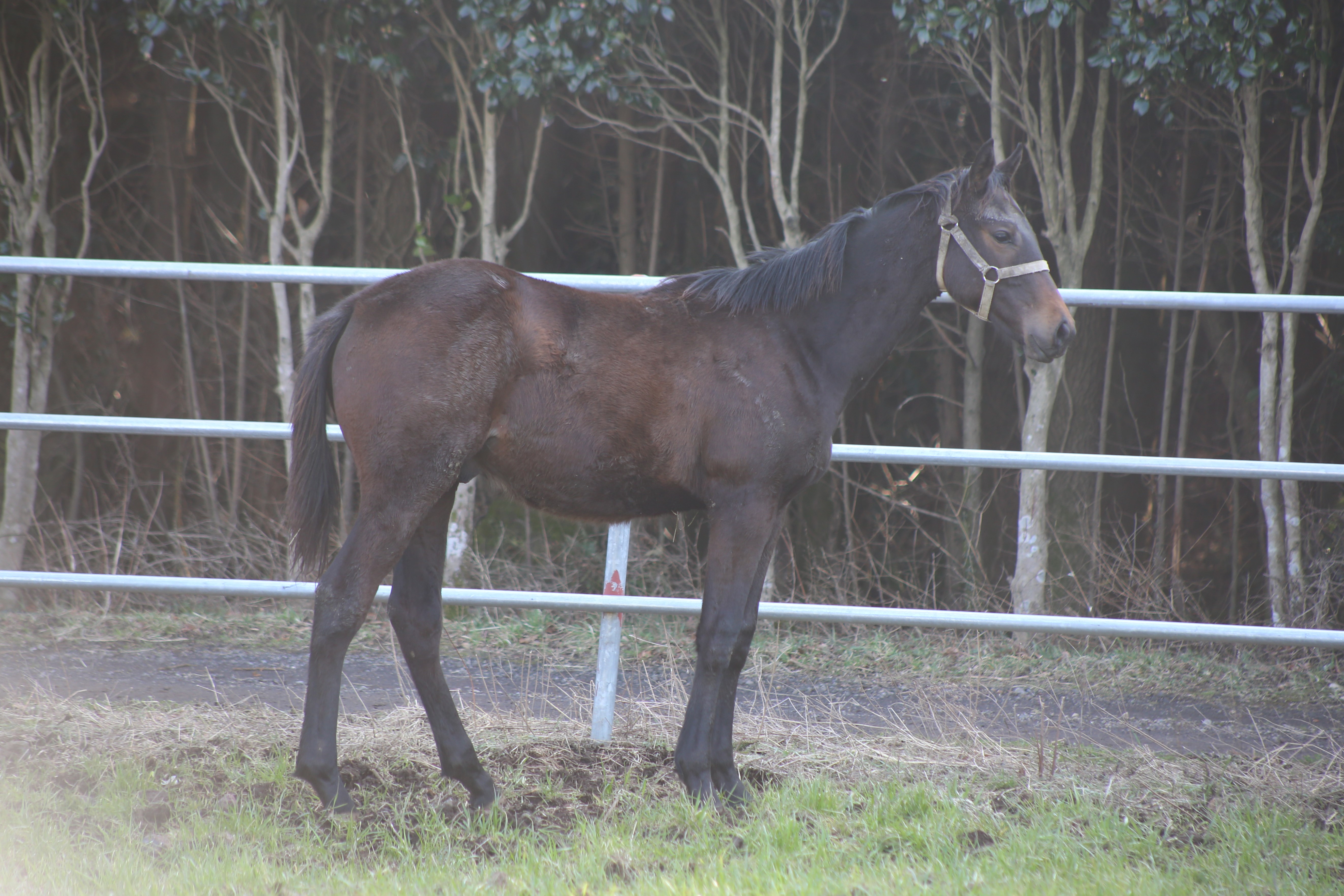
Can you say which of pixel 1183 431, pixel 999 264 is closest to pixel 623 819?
pixel 999 264

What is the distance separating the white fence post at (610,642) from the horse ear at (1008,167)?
1692mm

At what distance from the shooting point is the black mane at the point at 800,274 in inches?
119

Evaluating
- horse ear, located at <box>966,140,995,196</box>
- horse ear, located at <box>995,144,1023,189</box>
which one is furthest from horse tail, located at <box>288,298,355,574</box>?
horse ear, located at <box>995,144,1023,189</box>

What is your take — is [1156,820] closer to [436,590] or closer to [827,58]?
[436,590]

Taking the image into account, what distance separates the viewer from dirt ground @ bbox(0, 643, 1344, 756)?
3.76 meters

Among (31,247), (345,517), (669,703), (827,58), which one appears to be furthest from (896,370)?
(31,247)

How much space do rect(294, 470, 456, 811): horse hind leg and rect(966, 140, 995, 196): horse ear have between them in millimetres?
1854

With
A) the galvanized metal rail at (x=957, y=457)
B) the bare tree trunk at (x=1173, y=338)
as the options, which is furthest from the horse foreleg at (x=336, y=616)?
the bare tree trunk at (x=1173, y=338)

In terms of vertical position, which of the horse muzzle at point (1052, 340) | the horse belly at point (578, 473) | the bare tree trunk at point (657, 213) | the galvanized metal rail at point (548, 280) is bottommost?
the horse belly at point (578, 473)

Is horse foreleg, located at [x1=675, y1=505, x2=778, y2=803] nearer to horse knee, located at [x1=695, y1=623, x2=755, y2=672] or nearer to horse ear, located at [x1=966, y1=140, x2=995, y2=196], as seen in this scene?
horse knee, located at [x1=695, y1=623, x2=755, y2=672]

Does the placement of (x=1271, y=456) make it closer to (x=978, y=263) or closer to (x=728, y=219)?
(x=978, y=263)

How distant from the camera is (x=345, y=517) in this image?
6.30m

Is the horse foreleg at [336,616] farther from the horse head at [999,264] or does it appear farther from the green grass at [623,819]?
the horse head at [999,264]

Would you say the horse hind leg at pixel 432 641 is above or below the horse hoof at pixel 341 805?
above
